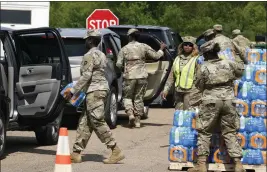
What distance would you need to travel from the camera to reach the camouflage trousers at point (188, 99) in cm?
1333

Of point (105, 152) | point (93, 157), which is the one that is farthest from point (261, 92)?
point (105, 152)

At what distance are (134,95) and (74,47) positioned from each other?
5.23 ft

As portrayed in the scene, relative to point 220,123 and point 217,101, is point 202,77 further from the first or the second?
point 220,123

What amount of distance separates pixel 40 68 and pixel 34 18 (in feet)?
58.0

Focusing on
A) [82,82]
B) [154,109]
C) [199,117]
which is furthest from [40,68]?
[154,109]

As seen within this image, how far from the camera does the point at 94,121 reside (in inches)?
481

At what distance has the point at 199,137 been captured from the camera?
11.4 m

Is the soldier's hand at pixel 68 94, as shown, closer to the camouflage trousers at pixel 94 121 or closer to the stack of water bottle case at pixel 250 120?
the camouflage trousers at pixel 94 121

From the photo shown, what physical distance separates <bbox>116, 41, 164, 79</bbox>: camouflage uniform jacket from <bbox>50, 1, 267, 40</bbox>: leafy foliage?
23.5 m

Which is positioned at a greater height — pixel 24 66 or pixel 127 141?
pixel 24 66

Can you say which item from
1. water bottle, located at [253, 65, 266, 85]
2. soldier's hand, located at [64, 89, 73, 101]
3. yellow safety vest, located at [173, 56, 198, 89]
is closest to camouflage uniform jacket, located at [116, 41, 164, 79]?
yellow safety vest, located at [173, 56, 198, 89]

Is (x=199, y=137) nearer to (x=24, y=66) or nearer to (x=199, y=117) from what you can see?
(x=199, y=117)

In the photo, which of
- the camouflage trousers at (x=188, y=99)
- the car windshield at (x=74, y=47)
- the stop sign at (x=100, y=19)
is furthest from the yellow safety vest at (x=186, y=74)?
the stop sign at (x=100, y=19)

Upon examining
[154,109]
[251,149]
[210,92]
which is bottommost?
[154,109]
